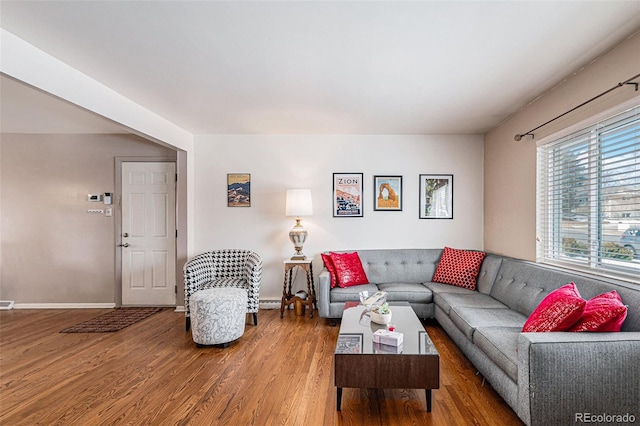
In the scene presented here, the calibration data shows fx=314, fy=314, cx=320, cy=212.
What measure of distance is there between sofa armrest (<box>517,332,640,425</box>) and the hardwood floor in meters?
0.39

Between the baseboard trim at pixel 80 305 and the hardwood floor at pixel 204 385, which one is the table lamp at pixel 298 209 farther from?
the hardwood floor at pixel 204 385

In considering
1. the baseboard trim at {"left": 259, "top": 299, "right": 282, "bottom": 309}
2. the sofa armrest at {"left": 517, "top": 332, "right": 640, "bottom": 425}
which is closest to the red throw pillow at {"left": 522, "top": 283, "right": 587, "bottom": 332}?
the sofa armrest at {"left": 517, "top": 332, "right": 640, "bottom": 425}

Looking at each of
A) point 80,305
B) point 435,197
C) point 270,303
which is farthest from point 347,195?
point 80,305

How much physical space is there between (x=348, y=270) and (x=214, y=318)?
1665mm

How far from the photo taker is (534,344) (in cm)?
162

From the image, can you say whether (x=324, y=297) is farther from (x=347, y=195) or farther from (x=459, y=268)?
(x=459, y=268)

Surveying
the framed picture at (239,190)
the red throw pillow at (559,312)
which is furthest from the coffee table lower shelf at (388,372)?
the framed picture at (239,190)

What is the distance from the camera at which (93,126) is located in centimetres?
430

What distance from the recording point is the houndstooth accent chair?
3635 millimetres

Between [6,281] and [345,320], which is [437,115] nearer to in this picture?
[345,320]

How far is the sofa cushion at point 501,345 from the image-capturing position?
6.17 ft

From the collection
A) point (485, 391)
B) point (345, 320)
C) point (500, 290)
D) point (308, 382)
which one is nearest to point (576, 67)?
point (500, 290)

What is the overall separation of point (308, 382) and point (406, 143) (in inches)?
133

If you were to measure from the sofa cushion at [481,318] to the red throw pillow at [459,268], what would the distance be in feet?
3.05
